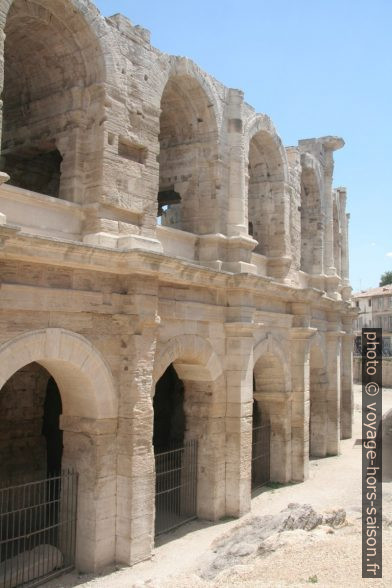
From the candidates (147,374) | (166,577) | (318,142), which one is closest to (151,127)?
(147,374)

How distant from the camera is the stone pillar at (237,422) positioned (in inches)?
447

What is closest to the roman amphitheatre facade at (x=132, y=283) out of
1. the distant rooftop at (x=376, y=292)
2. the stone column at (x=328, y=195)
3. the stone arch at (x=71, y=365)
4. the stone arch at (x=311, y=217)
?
the stone arch at (x=71, y=365)

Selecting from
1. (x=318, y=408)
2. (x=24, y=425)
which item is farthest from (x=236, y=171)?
(x=318, y=408)

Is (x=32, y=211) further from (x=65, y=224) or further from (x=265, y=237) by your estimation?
(x=265, y=237)

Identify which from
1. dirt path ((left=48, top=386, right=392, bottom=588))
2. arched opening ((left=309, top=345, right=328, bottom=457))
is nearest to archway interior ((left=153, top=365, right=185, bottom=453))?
dirt path ((left=48, top=386, right=392, bottom=588))

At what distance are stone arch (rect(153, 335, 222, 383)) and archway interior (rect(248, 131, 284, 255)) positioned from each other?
4.32 meters

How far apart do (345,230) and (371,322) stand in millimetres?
33325

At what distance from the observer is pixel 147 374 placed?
9109 millimetres

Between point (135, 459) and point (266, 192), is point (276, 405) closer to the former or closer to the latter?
point (266, 192)

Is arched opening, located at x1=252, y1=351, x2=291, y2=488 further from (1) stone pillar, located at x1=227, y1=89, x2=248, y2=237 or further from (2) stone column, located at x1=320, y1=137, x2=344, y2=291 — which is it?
(2) stone column, located at x1=320, y1=137, x2=344, y2=291

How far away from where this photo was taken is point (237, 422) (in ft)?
37.4

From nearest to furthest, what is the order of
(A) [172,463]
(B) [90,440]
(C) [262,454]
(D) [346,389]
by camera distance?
(B) [90,440], (A) [172,463], (C) [262,454], (D) [346,389]

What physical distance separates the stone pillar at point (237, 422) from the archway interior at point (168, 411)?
3.60 metres

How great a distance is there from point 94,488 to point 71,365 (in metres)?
1.89
